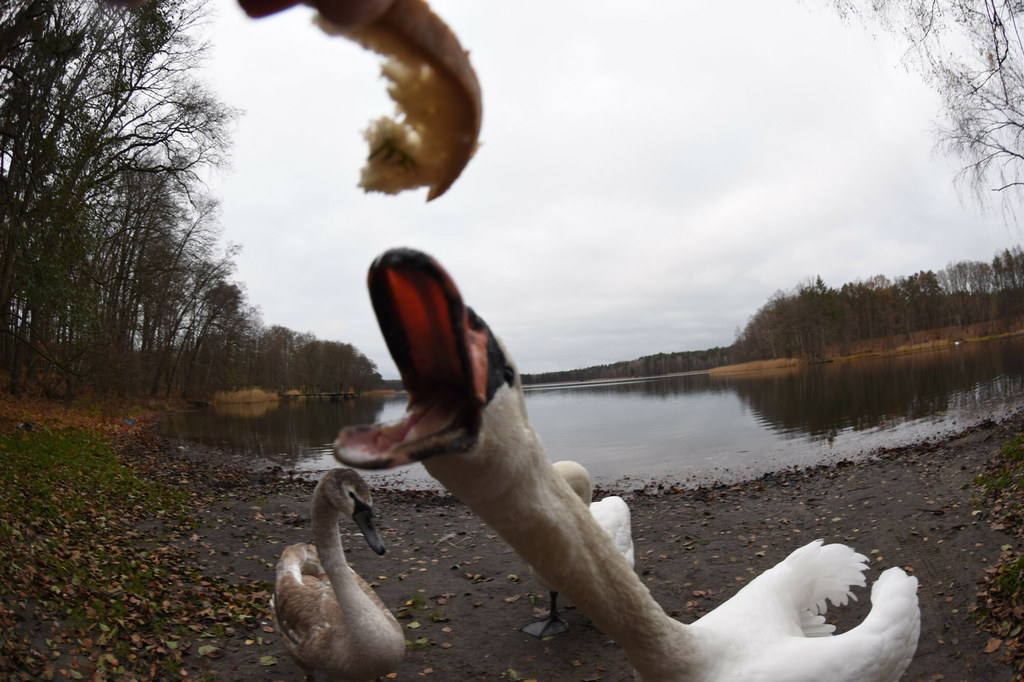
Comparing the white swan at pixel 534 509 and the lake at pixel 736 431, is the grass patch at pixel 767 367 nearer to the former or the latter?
the lake at pixel 736 431

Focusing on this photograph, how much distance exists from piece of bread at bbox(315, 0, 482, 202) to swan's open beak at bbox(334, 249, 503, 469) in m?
0.14

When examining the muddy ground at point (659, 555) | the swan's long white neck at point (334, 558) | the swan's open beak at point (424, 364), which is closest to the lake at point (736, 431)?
the muddy ground at point (659, 555)

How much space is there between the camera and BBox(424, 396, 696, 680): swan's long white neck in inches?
40.1

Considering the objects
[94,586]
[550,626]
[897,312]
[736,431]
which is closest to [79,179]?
[94,586]

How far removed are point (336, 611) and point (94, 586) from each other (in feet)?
11.7

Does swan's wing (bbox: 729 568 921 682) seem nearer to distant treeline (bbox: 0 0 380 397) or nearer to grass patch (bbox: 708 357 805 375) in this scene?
distant treeline (bbox: 0 0 380 397)

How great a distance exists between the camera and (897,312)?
302 ft

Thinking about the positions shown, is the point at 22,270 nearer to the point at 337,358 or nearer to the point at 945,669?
the point at 337,358

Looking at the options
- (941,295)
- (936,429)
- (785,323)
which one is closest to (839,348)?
(785,323)

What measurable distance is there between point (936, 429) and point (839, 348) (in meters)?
78.8

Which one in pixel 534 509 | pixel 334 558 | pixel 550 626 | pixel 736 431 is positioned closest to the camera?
pixel 534 509

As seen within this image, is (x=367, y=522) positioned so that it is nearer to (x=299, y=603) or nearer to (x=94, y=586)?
(x=299, y=603)

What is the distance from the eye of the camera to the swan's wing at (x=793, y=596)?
2.41 metres

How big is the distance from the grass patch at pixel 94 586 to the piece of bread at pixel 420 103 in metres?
6.00
